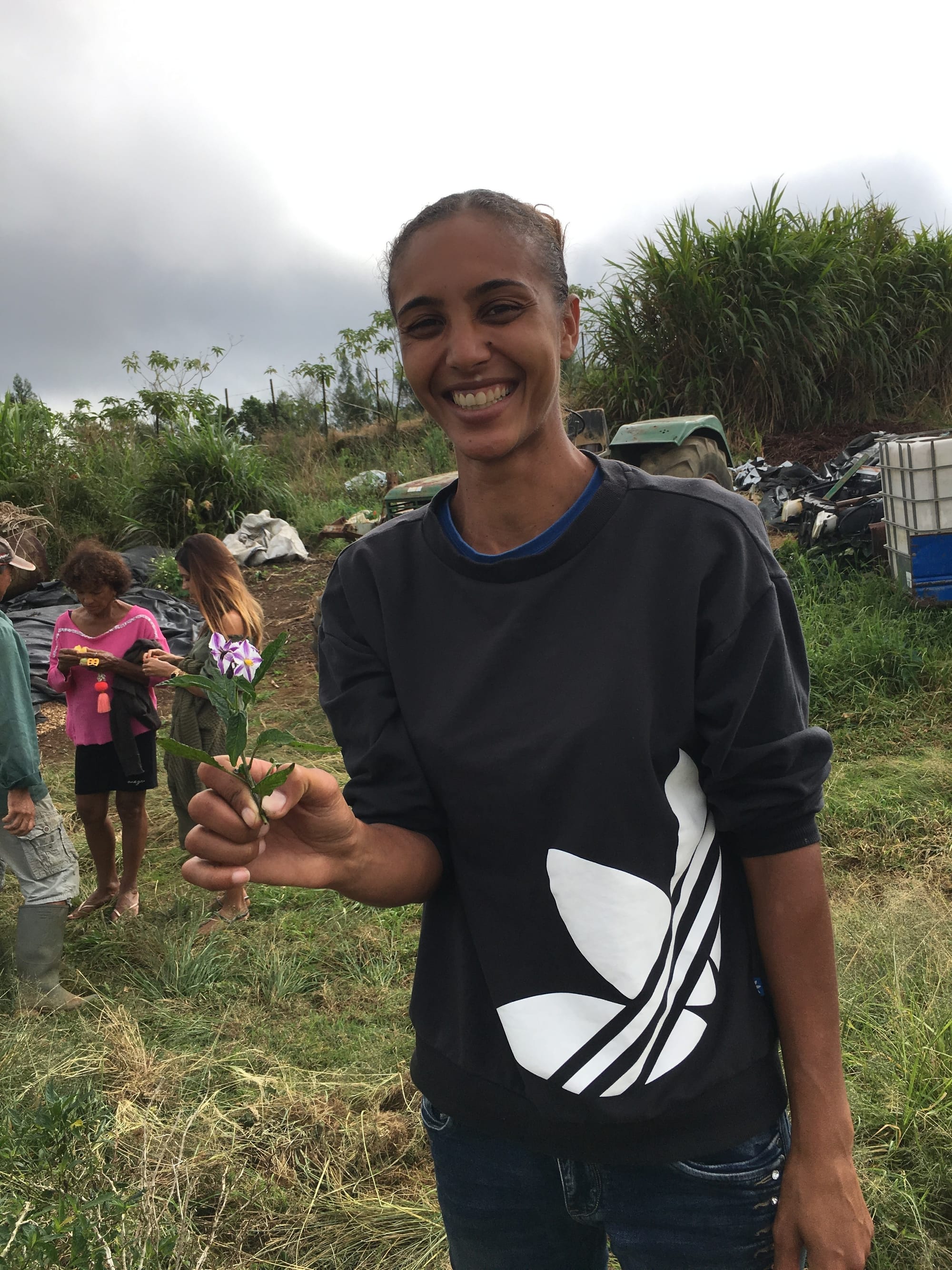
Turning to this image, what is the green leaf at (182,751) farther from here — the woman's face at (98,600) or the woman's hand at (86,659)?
the woman's face at (98,600)

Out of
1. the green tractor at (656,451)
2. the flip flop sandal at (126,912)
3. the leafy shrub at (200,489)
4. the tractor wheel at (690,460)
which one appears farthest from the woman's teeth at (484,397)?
the leafy shrub at (200,489)

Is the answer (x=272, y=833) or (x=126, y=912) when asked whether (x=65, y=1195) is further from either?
(x=126, y=912)

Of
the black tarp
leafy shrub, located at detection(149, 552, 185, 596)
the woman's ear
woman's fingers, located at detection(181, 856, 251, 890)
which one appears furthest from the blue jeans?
leafy shrub, located at detection(149, 552, 185, 596)

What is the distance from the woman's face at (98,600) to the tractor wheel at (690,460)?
162 inches

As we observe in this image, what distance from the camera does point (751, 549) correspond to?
109 cm

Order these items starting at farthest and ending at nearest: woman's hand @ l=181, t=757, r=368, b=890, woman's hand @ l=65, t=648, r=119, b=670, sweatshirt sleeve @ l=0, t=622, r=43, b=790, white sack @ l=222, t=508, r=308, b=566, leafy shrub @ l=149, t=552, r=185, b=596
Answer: white sack @ l=222, t=508, r=308, b=566
leafy shrub @ l=149, t=552, r=185, b=596
woman's hand @ l=65, t=648, r=119, b=670
sweatshirt sleeve @ l=0, t=622, r=43, b=790
woman's hand @ l=181, t=757, r=368, b=890

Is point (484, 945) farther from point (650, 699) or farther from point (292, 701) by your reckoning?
point (292, 701)

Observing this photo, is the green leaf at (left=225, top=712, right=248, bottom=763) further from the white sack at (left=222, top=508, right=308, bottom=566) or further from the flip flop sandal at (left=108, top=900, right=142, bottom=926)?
the white sack at (left=222, top=508, right=308, bottom=566)

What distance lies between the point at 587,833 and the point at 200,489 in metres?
12.1

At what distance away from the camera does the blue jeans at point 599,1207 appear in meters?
1.07

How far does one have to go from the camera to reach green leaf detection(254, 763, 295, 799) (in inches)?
35.5

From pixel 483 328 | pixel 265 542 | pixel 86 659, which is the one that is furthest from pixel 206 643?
pixel 265 542

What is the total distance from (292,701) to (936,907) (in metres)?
4.73

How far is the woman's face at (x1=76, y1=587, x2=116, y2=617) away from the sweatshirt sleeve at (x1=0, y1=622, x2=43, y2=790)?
21.7 inches
